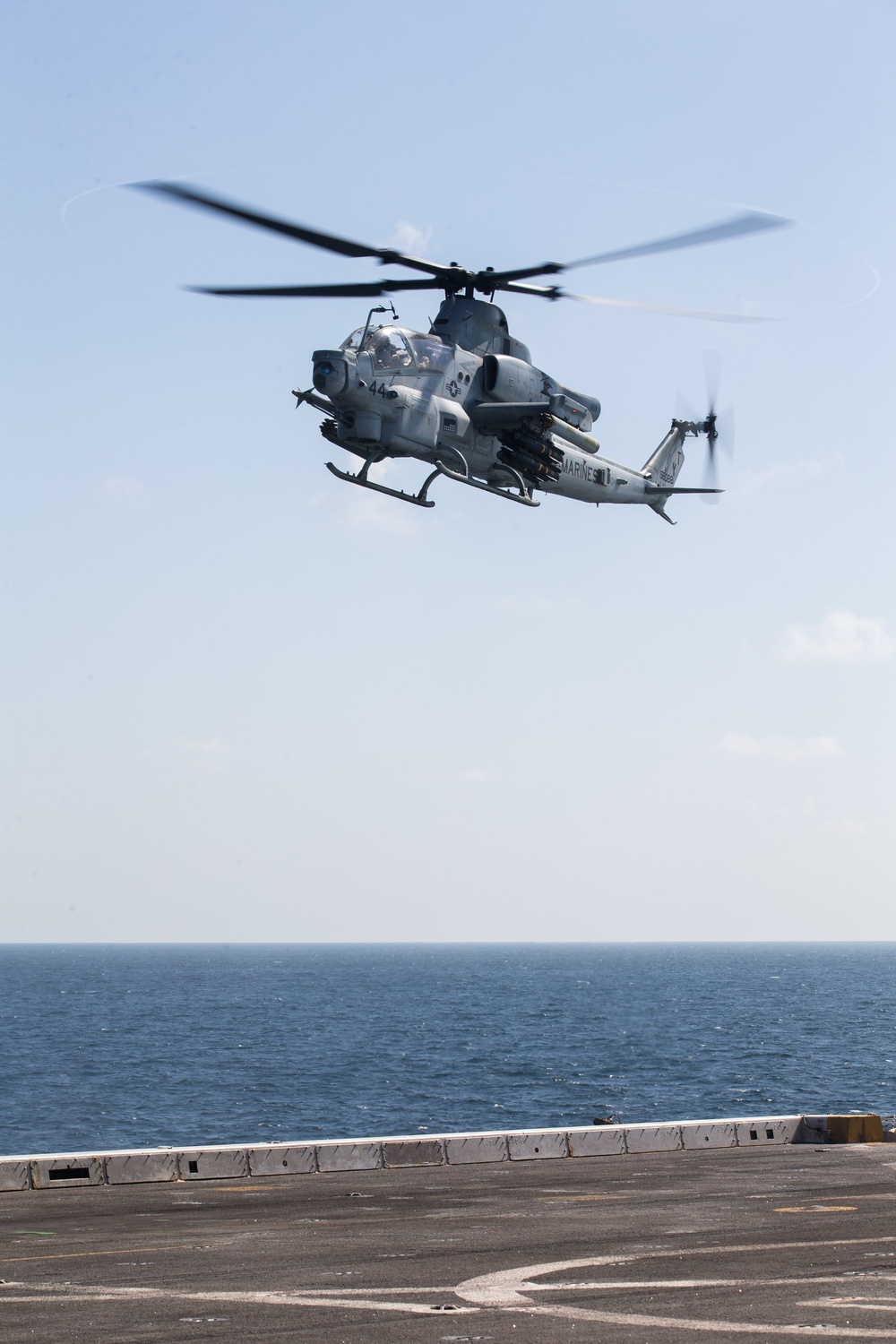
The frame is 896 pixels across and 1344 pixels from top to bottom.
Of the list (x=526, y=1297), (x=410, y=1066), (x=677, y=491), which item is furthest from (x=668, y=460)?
(x=410, y=1066)

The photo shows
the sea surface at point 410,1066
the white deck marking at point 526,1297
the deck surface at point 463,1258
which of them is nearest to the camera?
the white deck marking at point 526,1297

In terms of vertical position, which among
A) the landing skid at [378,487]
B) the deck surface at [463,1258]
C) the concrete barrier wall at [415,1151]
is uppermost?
the landing skid at [378,487]

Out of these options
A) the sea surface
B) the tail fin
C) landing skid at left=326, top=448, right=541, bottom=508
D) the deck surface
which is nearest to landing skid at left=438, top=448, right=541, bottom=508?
landing skid at left=326, top=448, right=541, bottom=508

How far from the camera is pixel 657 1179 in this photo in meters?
21.8

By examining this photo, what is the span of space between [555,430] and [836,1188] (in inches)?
679

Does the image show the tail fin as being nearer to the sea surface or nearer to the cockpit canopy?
the cockpit canopy

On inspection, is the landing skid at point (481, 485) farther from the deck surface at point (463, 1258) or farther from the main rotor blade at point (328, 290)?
the deck surface at point (463, 1258)

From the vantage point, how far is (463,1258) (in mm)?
14406

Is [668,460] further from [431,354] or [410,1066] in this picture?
[410,1066]

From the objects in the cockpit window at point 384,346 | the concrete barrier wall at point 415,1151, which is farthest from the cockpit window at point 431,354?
the concrete barrier wall at point 415,1151

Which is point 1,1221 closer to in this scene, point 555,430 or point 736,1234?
point 736,1234

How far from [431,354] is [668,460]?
1353 cm

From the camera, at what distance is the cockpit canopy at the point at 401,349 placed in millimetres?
27438

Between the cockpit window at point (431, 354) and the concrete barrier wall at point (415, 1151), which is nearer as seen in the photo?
the concrete barrier wall at point (415, 1151)
